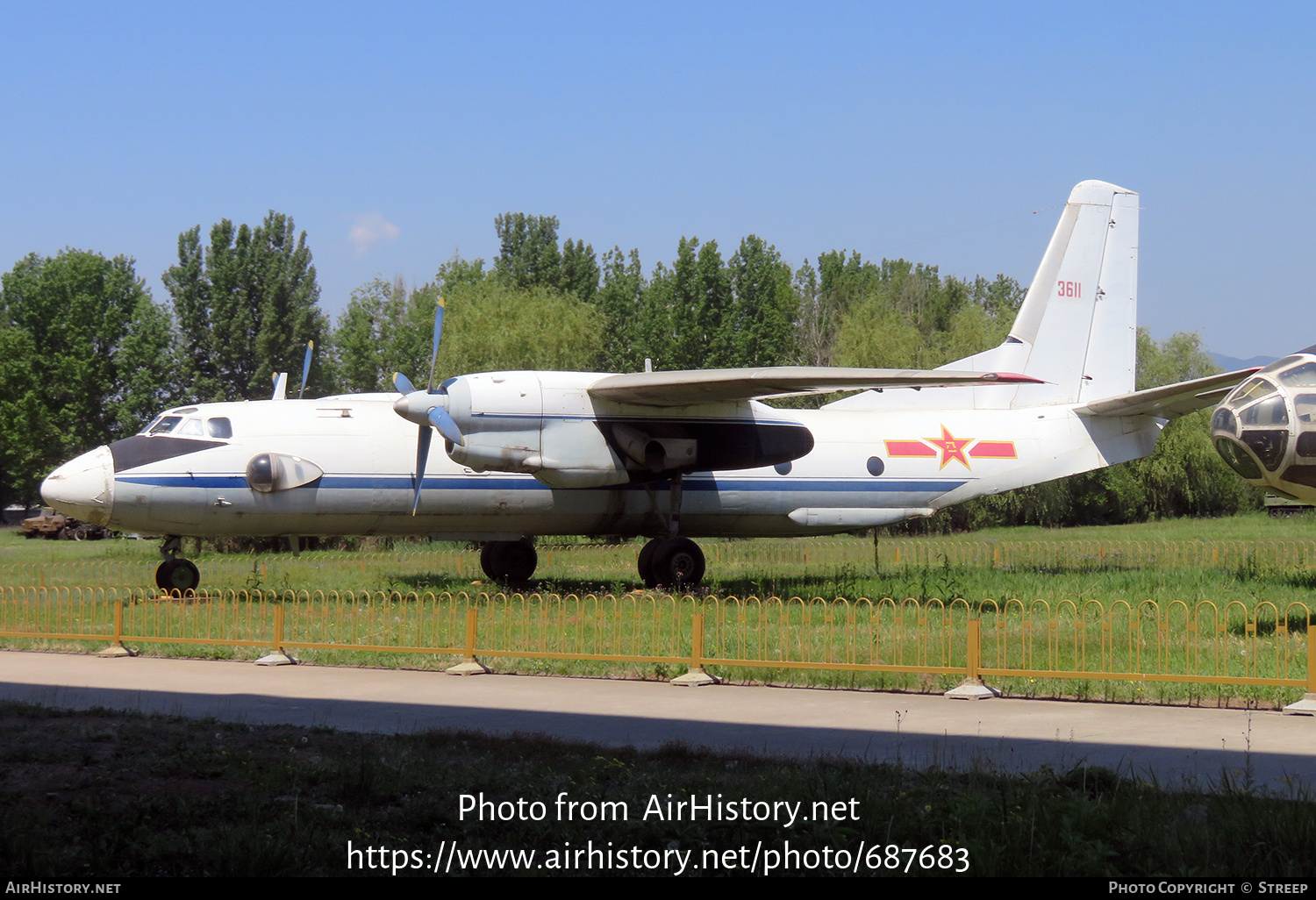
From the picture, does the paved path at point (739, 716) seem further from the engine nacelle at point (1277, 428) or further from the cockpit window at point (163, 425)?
the cockpit window at point (163, 425)

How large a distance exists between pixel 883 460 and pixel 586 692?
457 inches

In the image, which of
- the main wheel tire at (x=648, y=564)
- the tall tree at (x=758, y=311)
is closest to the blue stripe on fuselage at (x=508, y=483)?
the main wheel tire at (x=648, y=564)

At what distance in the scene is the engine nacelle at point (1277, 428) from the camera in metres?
13.2

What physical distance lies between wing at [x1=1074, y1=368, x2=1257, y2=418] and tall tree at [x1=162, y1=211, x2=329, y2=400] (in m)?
47.0

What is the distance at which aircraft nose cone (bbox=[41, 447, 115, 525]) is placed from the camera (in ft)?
59.5

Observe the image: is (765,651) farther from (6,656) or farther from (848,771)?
(6,656)

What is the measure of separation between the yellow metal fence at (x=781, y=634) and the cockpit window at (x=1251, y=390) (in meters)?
2.52

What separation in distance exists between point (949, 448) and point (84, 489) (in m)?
15.3

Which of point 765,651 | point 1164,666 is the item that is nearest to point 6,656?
point 765,651

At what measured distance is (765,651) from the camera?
13.0m

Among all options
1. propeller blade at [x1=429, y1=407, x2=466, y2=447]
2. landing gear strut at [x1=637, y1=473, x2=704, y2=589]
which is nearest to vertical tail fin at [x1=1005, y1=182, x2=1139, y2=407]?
landing gear strut at [x1=637, y1=473, x2=704, y2=589]

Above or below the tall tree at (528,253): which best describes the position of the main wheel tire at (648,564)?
below

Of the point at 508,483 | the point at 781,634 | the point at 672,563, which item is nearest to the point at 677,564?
the point at 672,563

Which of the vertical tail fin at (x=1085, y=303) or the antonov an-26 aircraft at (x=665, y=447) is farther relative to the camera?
the vertical tail fin at (x=1085, y=303)
